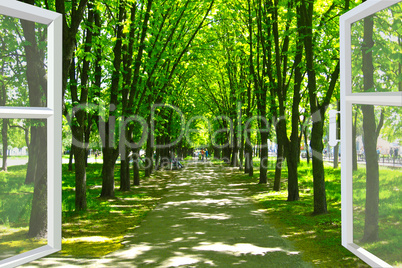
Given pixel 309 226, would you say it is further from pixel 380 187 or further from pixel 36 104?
pixel 36 104

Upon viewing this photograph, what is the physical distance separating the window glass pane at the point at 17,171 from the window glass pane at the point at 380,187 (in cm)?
358

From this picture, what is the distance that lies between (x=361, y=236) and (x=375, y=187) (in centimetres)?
60

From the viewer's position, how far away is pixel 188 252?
7176 mm

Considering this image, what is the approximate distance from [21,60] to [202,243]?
5240 mm

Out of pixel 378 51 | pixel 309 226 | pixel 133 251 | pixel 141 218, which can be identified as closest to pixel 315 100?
pixel 309 226

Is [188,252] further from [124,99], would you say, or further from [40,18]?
[124,99]

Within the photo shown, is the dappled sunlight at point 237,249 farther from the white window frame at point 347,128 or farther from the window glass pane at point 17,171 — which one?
the window glass pane at point 17,171

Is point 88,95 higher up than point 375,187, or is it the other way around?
point 88,95

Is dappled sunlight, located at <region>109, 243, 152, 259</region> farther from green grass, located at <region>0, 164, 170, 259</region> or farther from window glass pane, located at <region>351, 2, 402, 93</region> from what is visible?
window glass pane, located at <region>351, 2, 402, 93</region>

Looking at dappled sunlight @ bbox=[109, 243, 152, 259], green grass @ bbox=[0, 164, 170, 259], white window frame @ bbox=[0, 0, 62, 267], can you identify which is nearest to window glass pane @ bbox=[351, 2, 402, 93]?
white window frame @ bbox=[0, 0, 62, 267]

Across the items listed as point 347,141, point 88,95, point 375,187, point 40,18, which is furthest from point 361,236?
point 88,95

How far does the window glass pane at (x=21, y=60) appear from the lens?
415 centimetres

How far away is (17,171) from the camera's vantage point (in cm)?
420

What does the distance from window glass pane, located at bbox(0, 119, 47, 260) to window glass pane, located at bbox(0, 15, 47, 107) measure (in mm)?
331
